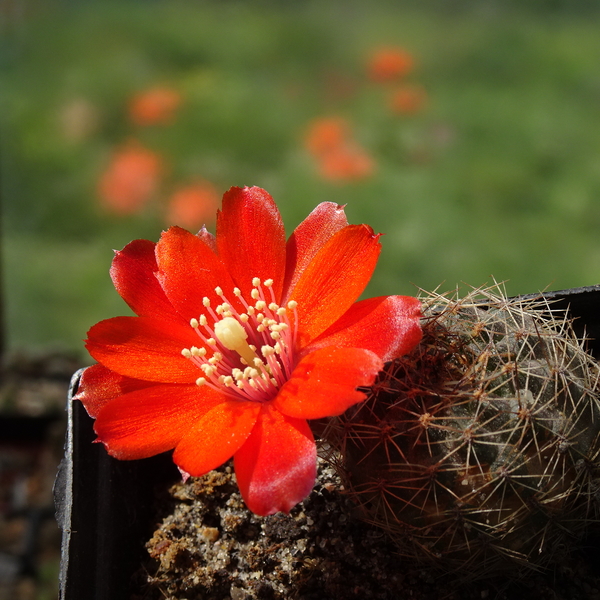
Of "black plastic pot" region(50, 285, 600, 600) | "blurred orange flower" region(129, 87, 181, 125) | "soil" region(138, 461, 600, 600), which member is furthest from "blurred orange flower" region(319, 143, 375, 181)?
"soil" region(138, 461, 600, 600)

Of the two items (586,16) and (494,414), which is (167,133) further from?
(494,414)

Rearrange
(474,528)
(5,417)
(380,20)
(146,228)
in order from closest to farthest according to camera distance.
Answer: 1. (474,528)
2. (5,417)
3. (146,228)
4. (380,20)

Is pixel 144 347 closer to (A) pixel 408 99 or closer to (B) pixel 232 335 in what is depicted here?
(B) pixel 232 335

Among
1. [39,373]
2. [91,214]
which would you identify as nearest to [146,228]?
[91,214]

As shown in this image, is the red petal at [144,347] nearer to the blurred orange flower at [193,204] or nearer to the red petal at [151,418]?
the red petal at [151,418]

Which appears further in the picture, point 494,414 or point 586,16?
point 586,16
